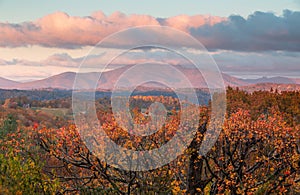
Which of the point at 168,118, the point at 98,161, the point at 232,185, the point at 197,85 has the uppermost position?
the point at 197,85

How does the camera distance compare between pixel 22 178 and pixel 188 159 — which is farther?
pixel 188 159

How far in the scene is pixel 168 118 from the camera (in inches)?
711

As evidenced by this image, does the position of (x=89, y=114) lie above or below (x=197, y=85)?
below

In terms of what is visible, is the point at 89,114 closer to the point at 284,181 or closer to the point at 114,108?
the point at 114,108

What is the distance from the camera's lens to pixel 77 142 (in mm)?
17312

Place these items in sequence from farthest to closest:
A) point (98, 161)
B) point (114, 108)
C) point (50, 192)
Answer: point (114, 108)
point (98, 161)
point (50, 192)

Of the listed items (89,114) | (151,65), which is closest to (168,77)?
(151,65)

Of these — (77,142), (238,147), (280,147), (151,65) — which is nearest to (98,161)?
(77,142)

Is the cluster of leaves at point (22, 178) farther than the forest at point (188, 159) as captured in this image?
No

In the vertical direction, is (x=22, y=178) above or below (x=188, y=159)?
above

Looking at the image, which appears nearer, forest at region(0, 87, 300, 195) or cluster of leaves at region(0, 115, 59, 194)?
cluster of leaves at region(0, 115, 59, 194)

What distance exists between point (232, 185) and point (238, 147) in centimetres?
203

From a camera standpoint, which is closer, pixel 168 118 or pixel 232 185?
pixel 232 185

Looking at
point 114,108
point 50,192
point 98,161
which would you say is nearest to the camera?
point 50,192
